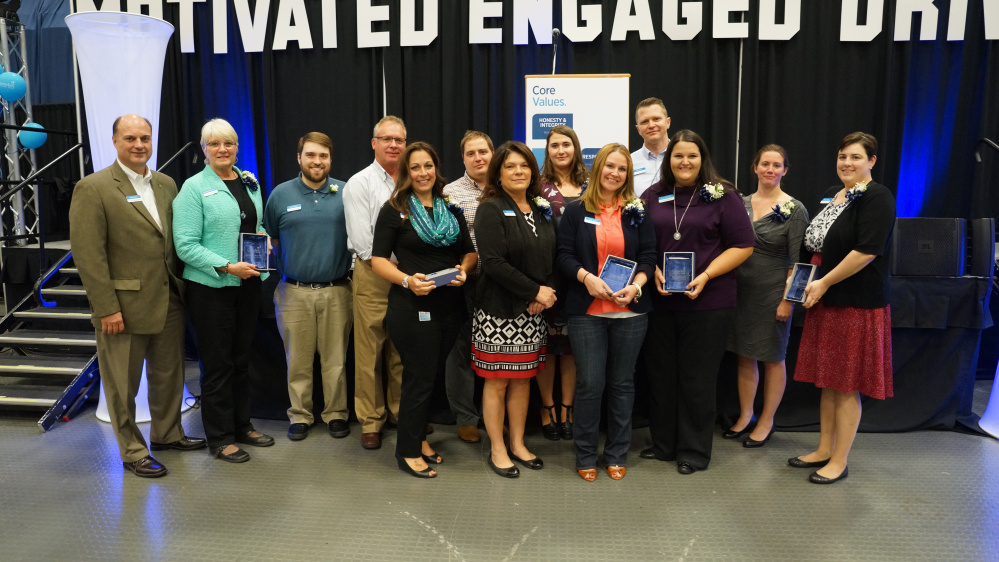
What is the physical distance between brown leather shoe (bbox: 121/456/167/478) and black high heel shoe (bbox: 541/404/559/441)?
1.93m

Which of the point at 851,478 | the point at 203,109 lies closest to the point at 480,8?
the point at 203,109

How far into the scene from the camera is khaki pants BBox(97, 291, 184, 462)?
2.95 m

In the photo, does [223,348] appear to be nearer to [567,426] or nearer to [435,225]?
[435,225]

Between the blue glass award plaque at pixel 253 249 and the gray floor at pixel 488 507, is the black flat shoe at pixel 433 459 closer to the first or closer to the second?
the gray floor at pixel 488 507

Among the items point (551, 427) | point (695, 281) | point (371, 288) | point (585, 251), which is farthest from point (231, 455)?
point (695, 281)

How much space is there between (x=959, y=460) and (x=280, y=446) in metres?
3.52

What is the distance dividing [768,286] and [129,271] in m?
3.11

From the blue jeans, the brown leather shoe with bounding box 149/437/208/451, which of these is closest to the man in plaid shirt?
the blue jeans

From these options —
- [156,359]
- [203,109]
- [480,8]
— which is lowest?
[156,359]

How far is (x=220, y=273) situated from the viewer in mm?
3008

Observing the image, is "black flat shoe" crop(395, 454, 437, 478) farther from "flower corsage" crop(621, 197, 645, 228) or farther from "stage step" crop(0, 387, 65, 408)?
"stage step" crop(0, 387, 65, 408)

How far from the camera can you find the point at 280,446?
3373mm

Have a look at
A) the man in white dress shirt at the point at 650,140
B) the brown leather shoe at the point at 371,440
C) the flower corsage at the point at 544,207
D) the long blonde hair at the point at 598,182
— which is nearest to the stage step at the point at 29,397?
the brown leather shoe at the point at 371,440

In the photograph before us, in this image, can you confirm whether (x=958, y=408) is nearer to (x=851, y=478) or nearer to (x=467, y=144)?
(x=851, y=478)
